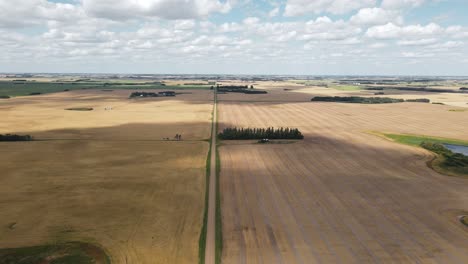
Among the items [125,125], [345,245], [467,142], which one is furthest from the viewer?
[125,125]

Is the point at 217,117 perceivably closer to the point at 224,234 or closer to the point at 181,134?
the point at 181,134

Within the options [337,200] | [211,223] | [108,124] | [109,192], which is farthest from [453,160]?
[108,124]

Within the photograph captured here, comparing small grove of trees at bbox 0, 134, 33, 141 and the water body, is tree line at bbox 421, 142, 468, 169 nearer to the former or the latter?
the water body

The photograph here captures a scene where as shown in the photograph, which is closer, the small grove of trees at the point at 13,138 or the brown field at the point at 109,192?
the brown field at the point at 109,192

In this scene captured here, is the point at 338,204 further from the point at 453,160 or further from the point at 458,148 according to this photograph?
the point at 458,148

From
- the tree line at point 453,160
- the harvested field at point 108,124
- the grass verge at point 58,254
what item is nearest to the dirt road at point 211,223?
the grass verge at point 58,254

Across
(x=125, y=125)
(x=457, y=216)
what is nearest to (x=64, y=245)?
(x=457, y=216)

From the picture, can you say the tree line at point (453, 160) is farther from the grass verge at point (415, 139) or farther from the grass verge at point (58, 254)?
the grass verge at point (58, 254)
